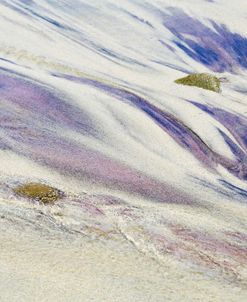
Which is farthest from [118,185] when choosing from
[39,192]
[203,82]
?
[203,82]

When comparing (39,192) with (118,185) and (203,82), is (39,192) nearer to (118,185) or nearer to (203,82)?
(118,185)

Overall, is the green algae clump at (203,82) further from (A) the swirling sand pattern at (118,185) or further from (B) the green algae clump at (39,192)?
(B) the green algae clump at (39,192)

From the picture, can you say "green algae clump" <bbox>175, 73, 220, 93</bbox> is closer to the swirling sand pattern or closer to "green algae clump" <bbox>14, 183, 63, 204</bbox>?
the swirling sand pattern

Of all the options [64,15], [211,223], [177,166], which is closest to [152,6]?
[64,15]

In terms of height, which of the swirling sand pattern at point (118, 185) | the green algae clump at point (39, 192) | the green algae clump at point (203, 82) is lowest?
the green algae clump at point (39, 192)

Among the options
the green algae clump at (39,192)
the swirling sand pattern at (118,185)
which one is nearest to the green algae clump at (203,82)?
the swirling sand pattern at (118,185)

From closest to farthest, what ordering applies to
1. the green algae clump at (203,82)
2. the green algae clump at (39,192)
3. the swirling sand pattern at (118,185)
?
the swirling sand pattern at (118,185), the green algae clump at (39,192), the green algae clump at (203,82)
